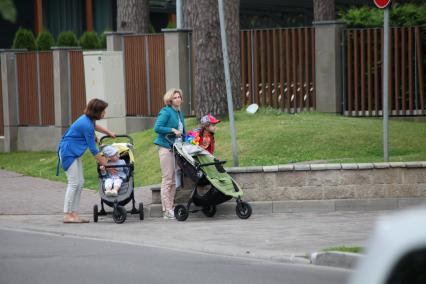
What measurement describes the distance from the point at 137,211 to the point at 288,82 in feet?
30.2

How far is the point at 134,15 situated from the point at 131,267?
731 inches

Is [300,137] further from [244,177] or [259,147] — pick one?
[244,177]

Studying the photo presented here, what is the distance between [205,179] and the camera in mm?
13039

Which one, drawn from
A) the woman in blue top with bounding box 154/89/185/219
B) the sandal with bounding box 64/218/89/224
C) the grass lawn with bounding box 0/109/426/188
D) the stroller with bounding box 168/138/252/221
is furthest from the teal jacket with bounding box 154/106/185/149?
the grass lawn with bounding box 0/109/426/188

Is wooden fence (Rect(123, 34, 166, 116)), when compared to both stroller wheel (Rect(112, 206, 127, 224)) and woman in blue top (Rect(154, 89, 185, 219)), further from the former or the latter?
stroller wheel (Rect(112, 206, 127, 224))

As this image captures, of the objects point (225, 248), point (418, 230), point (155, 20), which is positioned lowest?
point (225, 248)

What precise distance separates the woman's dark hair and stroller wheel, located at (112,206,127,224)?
1244 millimetres

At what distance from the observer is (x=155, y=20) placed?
139 feet

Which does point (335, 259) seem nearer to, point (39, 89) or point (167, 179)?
point (167, 179)

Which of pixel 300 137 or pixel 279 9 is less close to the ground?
pixel 279 9

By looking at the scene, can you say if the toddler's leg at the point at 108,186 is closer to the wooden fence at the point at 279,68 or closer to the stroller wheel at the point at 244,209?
the stroller wheel at the point at 244,209

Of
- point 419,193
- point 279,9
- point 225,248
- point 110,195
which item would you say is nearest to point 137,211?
Result: point 110,195

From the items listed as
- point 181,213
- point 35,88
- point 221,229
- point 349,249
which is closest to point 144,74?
point 35,88

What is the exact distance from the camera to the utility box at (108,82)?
22.3 meters
